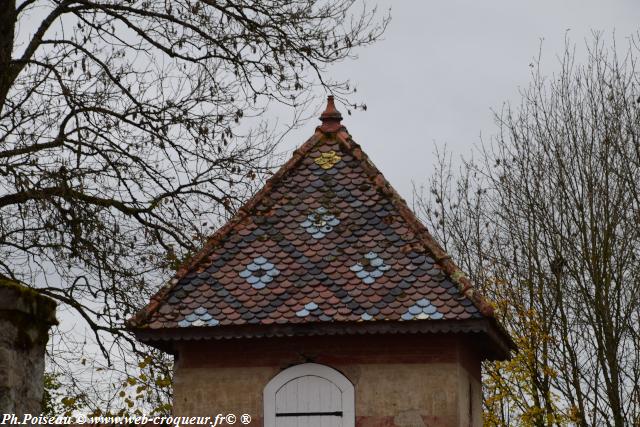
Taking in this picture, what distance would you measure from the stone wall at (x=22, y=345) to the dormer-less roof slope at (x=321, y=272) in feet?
21.1

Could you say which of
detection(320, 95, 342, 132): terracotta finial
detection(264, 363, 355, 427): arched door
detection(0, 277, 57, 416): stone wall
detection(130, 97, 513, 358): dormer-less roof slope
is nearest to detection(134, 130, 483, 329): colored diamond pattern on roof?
detection(130, 97, 513, 358): dormer-less roof slope

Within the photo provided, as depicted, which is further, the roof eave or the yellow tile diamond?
the yellow tile diamond

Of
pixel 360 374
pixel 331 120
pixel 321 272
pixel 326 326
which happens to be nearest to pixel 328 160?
pixel 331 120

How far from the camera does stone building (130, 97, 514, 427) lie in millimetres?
12352

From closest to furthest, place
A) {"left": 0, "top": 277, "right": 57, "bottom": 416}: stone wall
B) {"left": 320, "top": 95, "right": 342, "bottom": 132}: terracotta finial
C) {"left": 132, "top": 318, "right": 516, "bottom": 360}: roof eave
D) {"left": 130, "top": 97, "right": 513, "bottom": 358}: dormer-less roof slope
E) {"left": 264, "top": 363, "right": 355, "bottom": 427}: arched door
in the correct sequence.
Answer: {"left": 0, "top": 277, "right": 57, "bottom": 416}: stone wall
{"left": 132, "top": 318, "right": 516, "bottom": 360}: roof eave
{"left": 130, "top": 97, "right": 513, "bottom": 358}: dormer-less roof slope
{"left": 264, "top": 363, "right": 355, "bottom": 427}: arched door
{"left": 320, "top": 95, "right": 342, "bottom": 132}: terracotta finial

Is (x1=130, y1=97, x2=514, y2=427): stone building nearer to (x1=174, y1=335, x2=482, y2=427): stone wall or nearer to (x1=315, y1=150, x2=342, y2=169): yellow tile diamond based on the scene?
(x1=174, y1=335, x2=482, y2=427): stone wall

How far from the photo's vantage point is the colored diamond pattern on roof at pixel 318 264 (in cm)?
1243

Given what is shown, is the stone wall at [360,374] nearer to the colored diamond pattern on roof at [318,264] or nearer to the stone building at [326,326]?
the stone building at [326,326]

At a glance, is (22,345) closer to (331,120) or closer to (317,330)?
(317,330)

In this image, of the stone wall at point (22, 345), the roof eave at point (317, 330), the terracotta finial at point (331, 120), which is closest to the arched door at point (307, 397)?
the roof eave at point (317, 330)

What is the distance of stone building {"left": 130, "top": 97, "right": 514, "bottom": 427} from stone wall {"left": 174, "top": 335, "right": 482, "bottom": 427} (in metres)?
0.01

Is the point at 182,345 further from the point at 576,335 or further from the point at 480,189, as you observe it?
the point at 480,189

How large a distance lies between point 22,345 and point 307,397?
7.08 meters

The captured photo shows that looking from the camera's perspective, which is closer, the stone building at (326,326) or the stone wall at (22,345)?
the stone wall at (22,345)
